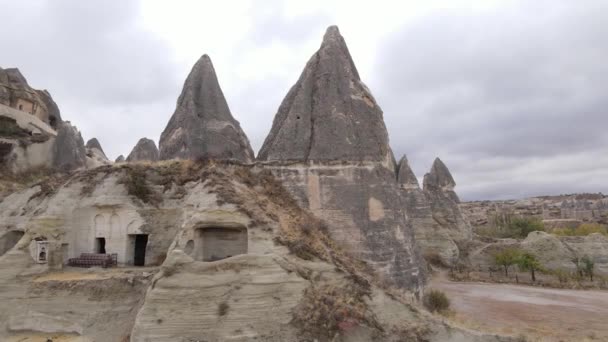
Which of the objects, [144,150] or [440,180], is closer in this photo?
[144,150]

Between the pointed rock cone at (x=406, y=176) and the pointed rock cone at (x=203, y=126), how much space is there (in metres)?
18.8

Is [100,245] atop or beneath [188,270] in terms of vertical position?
atop

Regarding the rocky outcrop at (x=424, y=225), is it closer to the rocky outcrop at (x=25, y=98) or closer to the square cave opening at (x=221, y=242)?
the square cave opening at (x=221, y=242)

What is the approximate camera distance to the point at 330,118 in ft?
59.6

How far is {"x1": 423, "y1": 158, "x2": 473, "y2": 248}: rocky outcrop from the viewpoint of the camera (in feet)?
132

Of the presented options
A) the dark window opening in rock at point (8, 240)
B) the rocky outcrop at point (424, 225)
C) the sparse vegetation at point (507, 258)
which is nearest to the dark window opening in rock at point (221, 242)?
the dark window opening in rock at point (8, 240)

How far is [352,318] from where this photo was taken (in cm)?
1171

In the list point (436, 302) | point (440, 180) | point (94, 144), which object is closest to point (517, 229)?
point (440, 180)

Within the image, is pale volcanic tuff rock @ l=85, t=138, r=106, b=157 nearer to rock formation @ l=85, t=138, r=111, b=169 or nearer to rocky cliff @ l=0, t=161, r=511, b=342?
rock formation @ l=85, t=138, r=111, b=169

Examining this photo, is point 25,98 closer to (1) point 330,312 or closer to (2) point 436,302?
(1) point 330,312

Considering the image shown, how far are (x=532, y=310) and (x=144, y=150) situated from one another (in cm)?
2964

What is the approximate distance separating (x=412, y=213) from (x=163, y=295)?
98.6 ft

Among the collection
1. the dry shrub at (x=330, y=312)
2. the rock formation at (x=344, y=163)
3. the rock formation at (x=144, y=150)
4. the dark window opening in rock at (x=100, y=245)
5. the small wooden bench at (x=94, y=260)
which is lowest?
the dry shrub at (x=330, y=312)

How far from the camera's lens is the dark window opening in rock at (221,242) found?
14.2m
